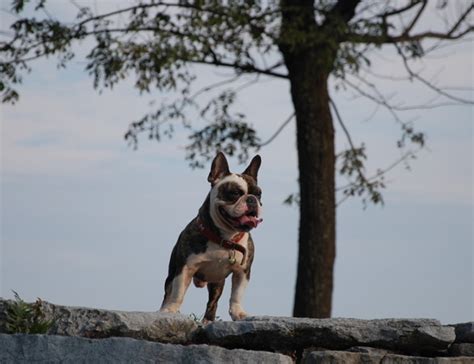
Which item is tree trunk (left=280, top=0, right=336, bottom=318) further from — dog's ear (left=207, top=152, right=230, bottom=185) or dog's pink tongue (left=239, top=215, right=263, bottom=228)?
dog's pink tongue (left=239, top=215, right=263, bottom=228)

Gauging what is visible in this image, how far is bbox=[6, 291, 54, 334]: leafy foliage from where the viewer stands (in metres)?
6.38

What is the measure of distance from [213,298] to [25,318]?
1.28 meters

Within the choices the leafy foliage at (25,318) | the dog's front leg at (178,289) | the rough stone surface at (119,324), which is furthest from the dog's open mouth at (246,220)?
the leafy foliage at (25,318)

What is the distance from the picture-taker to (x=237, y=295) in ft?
22.0

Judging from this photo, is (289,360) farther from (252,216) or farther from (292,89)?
(292,89)

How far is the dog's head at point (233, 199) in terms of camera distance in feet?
21.0

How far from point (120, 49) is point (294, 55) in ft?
7.86

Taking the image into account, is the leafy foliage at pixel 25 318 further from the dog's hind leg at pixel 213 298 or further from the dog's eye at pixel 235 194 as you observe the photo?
the dog's eye at pixel 235 194

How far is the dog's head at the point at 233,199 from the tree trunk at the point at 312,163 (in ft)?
21.9

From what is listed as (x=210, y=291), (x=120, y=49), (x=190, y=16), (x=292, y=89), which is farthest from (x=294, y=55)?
(x=210, y=291)

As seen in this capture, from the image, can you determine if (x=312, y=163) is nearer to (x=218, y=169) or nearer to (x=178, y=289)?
(x=218, y=169)

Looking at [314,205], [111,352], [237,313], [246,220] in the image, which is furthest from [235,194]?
[314,205]

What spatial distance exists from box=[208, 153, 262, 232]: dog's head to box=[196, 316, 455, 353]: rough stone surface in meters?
0.64

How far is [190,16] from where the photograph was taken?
Answer: 13.6 metres
